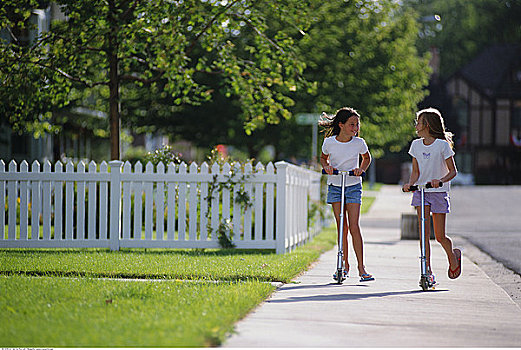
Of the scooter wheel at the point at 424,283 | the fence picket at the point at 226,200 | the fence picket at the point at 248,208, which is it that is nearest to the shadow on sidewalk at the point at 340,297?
the scooter wheel at the point at 424,283

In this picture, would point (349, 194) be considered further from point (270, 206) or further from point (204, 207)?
point (204, 207)

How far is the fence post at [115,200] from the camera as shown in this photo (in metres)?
11.0

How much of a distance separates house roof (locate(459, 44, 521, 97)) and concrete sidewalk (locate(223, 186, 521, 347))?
57725 millimetres

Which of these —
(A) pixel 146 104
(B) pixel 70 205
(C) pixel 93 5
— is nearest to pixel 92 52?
(C) pixel 93 5

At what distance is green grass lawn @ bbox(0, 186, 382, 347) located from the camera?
5074mm

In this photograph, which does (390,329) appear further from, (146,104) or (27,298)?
(146,104)

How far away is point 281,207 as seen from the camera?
1084cm

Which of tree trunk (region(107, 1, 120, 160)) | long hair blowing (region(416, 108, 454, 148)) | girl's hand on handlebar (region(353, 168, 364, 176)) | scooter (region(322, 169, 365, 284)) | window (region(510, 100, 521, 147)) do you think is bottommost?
scooter (region(322, 169, 365, 284))

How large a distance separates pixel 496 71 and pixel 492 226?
50.3m

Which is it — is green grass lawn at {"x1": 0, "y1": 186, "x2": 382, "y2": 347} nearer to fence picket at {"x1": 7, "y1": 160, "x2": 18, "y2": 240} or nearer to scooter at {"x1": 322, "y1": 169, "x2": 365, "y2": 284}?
fence picket at {"x1": 7, "y1": 160, "x2": 18, "y2": 240}

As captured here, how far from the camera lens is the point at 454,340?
5.45m

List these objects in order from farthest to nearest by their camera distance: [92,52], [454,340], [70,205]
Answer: [92,52] < [70,205] < [454,340]

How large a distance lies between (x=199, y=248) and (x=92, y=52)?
14.7 ft

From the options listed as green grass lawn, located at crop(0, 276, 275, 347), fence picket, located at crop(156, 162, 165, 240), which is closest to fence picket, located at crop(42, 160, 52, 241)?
fence picket, located at crop(156, 162, 165, 240)
